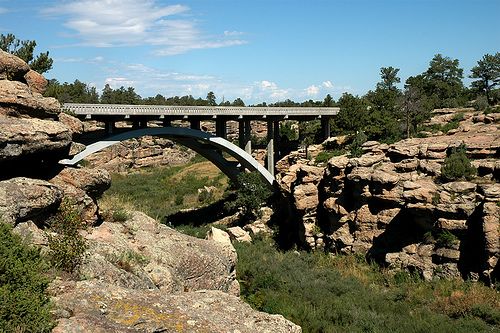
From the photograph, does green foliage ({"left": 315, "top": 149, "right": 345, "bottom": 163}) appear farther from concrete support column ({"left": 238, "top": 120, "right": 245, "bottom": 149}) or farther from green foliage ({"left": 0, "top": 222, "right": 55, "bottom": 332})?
green foliage ({"left": 0, "top": 222, "right": 55, "bottom": 332})

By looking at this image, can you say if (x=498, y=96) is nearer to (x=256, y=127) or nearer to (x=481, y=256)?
(x=256, y=127)

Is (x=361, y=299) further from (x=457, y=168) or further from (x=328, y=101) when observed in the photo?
(x=328, y=101)

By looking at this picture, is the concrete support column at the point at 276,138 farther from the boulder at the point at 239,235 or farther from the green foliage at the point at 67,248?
the green foliage at the point at 67,248

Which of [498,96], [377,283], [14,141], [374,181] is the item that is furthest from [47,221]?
[498,96]

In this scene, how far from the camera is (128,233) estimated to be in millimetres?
11109

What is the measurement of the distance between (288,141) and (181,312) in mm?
33883

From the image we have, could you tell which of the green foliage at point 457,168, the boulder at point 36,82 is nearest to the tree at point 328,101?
the green foliage at point 457,168

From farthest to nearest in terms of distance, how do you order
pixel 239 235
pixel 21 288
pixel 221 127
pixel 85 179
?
pixel 221 127
pixel 239 235
pixel 85 179
pixel 21 288

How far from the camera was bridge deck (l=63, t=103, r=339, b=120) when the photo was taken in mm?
23297

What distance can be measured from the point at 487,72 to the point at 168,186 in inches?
1339

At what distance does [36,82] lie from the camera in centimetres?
1315

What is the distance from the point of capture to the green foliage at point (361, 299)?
47.6 ft

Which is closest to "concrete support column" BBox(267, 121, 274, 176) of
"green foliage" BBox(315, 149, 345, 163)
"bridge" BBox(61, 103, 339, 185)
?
"bridge" BBox(61, 103, 339, 185)

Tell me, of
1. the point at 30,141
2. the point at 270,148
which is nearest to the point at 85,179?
the point at 30,141
